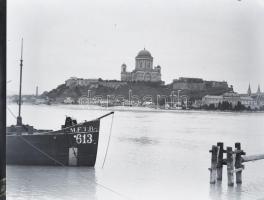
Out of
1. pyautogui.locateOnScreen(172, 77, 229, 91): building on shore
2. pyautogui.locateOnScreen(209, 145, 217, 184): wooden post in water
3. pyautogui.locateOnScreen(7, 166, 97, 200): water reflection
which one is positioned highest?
pyautogui.locateOnScreen(172, 77, 229, 91): building on shore

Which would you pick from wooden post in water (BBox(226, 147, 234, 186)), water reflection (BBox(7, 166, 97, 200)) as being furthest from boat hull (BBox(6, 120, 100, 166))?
wooden post in water (BBox(226, 147, 234, 186))

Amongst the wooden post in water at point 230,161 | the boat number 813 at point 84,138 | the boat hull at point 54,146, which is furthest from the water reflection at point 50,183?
Answer: the wooden post in water at point 230,161

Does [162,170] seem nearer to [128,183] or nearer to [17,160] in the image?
[128,183]

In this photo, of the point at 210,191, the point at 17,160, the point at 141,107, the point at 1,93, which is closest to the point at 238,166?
the point at 210,191

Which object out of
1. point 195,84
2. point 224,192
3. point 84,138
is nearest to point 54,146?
point 84,138

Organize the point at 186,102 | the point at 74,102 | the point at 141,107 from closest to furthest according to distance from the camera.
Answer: the point at 74,102 → the point at 141,107 → the point at 186,102

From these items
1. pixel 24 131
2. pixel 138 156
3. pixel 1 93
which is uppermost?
pixel 1 93

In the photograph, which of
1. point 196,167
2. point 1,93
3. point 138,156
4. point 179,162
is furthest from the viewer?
point 138,156

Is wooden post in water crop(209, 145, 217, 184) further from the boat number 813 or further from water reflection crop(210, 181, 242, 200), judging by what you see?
the boat number 813

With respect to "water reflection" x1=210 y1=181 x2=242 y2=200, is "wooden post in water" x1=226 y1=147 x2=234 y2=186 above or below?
above
